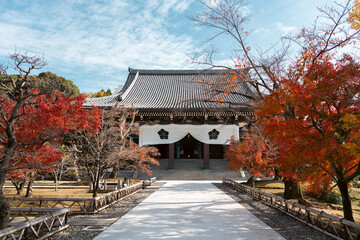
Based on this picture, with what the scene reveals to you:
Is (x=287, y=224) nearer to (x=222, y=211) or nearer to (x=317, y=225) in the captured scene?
(x=317, y=225)

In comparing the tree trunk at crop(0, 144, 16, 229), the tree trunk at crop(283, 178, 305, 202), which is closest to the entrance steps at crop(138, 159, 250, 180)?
the tree trunk at crop(283, 178, 305, 202)

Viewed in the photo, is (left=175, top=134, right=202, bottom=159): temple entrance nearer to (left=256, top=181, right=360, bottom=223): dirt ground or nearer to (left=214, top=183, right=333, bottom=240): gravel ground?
(left=256, top=181, right=360, bottom=223): dirt ground

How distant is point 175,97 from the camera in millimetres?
25266

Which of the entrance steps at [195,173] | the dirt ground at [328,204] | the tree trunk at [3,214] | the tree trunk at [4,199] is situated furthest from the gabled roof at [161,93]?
the tree trunk at [3,214]

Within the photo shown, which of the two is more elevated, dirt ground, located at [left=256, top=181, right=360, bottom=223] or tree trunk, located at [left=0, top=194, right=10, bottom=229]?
tree trunk, located at [left=0, top=194, right=10, bottom=229]

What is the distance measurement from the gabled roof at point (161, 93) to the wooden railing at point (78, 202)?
10008 mm

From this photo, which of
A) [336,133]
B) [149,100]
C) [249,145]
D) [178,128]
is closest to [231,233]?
[336,133]

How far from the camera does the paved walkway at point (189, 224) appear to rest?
5.48 m

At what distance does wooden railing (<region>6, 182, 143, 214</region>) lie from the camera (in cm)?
798

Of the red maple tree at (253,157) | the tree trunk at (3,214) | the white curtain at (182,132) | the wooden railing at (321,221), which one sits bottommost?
the wooden railing at (321,221)

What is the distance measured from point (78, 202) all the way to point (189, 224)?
13.0 feet

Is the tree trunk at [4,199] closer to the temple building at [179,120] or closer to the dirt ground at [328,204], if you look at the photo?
the dirt ground at [328,204]

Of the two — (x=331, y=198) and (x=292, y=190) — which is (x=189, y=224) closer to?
(x=292, y=190)

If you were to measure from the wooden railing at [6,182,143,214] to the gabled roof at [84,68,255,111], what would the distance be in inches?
394
